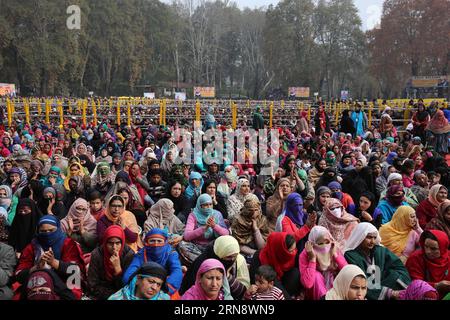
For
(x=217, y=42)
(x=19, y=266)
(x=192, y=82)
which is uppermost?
(x=217, y=42)

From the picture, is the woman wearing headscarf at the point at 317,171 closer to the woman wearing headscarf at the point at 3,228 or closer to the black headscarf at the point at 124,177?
the black headscarf at the point at 124,177

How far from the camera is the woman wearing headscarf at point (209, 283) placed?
2805 millimetres

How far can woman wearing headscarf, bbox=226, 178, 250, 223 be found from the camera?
4.91 m

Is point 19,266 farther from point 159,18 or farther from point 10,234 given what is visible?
point 159,18

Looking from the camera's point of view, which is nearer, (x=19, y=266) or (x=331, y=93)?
(x=19, y=266)

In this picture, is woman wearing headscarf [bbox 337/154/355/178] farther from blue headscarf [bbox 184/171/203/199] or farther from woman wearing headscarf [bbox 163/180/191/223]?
woman wearing headscarf [bbox 163/180/191/223]

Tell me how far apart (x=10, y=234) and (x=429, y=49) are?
32.8 meters

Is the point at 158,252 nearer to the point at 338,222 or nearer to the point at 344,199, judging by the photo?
the point at 338,222

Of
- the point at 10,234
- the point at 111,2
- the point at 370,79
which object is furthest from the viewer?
the point at 370,79

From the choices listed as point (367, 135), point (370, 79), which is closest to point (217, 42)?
point (370, 79)

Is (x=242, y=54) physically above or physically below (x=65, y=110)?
above

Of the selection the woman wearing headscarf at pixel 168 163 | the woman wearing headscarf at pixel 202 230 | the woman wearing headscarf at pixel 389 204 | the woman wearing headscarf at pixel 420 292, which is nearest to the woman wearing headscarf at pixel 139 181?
the woman wearing headscarf at pixel 168 163

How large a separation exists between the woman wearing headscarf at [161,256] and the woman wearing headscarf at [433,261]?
1.54 meters

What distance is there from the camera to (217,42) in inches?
1825
